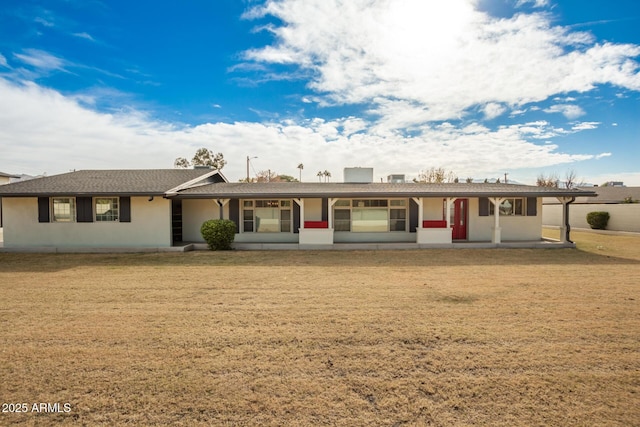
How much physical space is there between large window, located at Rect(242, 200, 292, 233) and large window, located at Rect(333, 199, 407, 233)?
207 cm

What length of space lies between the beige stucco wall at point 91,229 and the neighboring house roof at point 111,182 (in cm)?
53

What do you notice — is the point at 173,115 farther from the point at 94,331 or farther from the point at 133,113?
the point at 94,331

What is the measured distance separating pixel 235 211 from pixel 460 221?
964 cm

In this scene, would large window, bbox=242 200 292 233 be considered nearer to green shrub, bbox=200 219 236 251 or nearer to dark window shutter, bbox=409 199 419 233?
green shrub, bbox=200 219 236 251

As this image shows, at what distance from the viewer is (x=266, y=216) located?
12.9 meters

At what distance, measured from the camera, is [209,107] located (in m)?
19.7

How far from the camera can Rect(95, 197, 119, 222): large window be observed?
11875 millimetres

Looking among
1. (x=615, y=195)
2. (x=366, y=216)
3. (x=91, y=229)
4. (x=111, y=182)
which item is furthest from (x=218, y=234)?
(x=615, y=195)

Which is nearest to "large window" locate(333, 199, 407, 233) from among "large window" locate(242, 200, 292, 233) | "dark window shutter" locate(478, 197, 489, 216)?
"large window" locate(242, 200, 292, 233)

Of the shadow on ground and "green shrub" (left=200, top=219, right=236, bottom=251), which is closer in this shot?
the shadow on ground

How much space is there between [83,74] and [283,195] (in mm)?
11812

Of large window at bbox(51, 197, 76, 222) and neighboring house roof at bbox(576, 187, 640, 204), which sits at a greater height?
neighboring house roof at bbox(576, 187, 640, 204)

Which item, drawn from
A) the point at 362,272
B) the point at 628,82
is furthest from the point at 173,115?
the point at 628,82

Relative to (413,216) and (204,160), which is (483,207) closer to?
(413,216)
